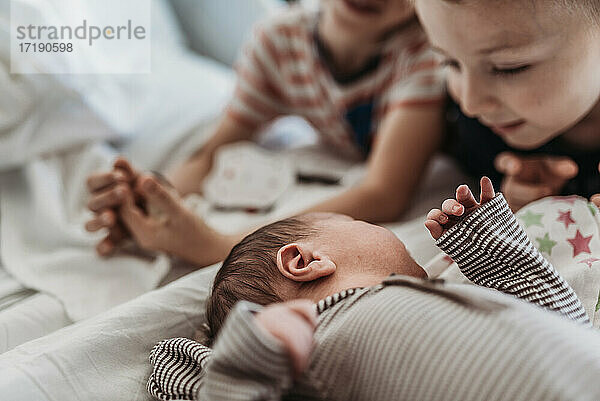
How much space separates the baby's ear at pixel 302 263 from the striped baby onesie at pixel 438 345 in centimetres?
4

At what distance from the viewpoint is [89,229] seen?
2.90 ft

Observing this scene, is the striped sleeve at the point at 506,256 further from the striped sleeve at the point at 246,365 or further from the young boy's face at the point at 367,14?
the young boy's face at the point at 367,14

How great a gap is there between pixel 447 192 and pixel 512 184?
20cm

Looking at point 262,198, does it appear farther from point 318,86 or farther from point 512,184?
point 512,184

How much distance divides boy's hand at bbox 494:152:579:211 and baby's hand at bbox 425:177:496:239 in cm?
27

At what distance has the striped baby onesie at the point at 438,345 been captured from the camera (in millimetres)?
449

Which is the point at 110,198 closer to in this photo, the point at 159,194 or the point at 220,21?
the point at 159,194

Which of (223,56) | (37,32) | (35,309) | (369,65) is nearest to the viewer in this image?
(35,309)

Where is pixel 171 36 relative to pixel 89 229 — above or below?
above

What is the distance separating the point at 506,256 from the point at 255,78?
74cm

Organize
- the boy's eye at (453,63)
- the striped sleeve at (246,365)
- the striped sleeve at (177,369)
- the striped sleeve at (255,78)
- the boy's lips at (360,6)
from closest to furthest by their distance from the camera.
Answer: the striped sleeve at (246,365) < the striped sleeve at (177,369) < the boy's eye at (453,63) < the boy's lips at (360,6) < the striped sleeve at (255,78)

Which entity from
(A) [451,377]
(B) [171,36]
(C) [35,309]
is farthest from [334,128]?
(A) [451,377]

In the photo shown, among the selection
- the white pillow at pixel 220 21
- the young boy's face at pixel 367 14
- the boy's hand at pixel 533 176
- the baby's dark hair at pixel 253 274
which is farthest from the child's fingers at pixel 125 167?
the white pillow at pixel 220 21

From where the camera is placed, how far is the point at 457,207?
1.94 ft
